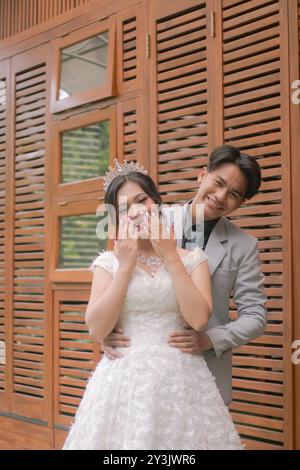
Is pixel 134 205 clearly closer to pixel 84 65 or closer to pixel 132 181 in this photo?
pixel 132 181

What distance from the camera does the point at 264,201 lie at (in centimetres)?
229

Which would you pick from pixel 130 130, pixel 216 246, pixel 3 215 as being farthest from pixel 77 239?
pixel 216 246

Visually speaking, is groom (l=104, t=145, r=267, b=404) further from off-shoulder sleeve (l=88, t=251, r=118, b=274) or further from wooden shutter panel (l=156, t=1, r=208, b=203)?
wooden shutter panel (l=156, t=1, r=208, b=203)

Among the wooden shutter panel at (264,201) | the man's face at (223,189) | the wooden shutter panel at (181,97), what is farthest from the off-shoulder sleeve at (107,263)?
the wooden shutter panel at (181,97)

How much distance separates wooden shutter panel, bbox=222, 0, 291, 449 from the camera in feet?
7.29

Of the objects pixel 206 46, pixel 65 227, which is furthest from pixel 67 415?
pixel 206 46

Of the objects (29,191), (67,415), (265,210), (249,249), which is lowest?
(67,415)

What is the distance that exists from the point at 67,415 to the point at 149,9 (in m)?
2.12

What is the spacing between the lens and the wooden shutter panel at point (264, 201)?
2.22 m

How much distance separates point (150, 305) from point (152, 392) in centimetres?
25

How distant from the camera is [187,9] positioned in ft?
8.59

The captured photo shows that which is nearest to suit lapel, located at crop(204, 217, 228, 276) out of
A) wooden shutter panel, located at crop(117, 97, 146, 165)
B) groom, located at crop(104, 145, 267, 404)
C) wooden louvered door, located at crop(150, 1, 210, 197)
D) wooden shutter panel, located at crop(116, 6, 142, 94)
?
groom, located at crop(104, 145, 267, 404)

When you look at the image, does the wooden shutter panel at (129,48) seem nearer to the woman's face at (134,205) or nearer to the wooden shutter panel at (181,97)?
the wooden shutter panel at (181,97)
